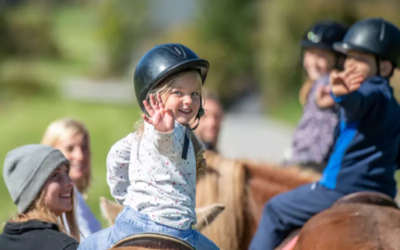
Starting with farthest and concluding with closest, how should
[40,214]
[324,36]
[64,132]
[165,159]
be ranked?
[324,36]
[64,132]
[40,214]
[165,159]

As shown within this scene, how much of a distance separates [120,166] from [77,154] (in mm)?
1630

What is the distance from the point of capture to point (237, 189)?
17.0 feet

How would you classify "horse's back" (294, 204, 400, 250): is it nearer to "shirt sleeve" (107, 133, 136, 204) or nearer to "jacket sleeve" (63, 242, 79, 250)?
"shirt sleeve" (107, 133, 136, 204)

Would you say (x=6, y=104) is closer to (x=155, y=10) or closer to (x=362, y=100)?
(x=155, y=10)

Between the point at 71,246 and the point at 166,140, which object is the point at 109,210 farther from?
the point at 166,140

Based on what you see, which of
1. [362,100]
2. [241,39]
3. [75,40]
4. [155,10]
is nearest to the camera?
[362,100]

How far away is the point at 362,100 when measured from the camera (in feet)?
14.1

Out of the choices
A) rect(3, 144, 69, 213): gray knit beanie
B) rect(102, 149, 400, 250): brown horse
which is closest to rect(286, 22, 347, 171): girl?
rect(102, 149, 400, 250): brown horse

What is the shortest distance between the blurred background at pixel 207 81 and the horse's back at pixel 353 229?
803cm

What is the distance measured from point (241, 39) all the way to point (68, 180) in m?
19.9

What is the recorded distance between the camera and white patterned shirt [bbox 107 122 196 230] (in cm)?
320

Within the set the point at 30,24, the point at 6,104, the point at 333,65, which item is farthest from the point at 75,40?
the point at 333,65

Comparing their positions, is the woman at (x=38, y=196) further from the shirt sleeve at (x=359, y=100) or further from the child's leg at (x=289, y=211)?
the shirt sleeve at (x=359, y=100)

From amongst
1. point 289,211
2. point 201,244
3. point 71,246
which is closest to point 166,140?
point 201,244
